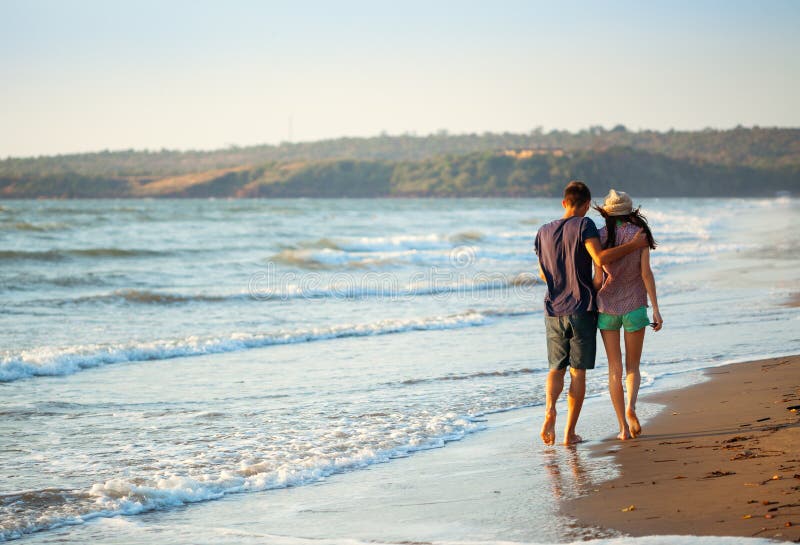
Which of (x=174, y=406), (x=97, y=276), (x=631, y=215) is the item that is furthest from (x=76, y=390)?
(x=97, y=276)

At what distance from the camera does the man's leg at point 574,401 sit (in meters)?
5.90

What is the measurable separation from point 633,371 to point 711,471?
1185 millimetres

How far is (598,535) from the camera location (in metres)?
4.04

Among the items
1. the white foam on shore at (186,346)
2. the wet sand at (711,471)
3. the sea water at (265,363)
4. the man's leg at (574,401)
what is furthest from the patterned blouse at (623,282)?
the white foam on shore at (186,346)

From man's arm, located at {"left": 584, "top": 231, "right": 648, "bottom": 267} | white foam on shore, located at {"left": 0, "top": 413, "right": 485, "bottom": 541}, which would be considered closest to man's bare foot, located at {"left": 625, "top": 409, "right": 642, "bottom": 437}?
man's arm, located at {"left": 584, "top": 231, "right": 648, "bottom": 267}

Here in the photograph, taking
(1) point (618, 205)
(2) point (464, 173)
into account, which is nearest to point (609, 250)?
(1) point (618, 205)

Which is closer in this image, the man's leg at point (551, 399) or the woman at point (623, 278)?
the woman at point (623, 278)

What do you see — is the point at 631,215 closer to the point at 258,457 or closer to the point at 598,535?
the point at 598,535

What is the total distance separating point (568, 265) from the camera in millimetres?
5809

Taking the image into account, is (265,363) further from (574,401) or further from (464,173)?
(464,173)

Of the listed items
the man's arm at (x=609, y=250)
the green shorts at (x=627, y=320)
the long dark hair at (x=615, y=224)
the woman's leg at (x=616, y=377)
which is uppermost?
the long dark hair at (x=615, y=224)

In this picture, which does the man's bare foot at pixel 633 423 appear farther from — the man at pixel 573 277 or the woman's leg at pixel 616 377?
the man at pixel 573 277

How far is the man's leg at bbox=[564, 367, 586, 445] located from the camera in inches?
232

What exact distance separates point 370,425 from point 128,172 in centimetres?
12817
